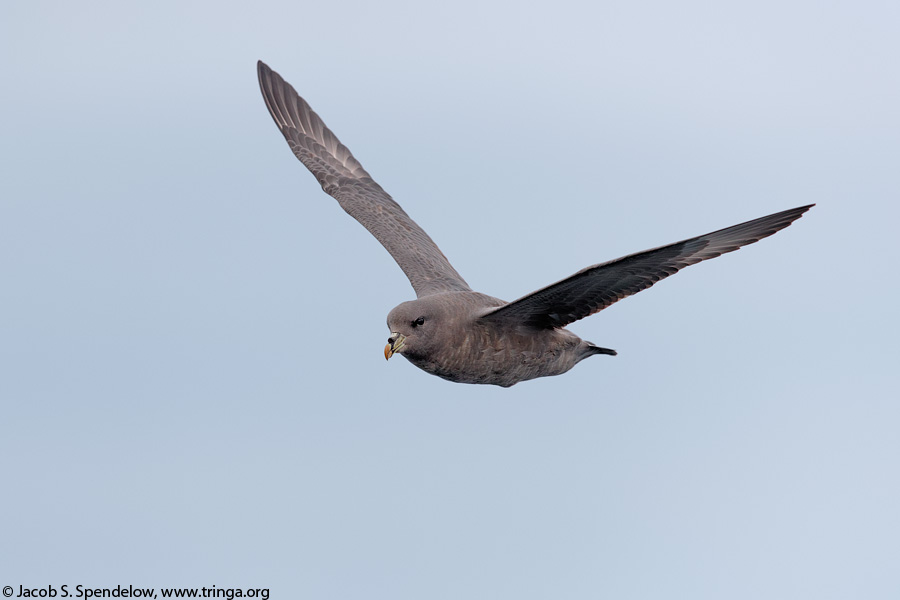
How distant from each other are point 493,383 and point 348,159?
573 cm

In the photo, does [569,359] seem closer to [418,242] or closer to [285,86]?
[418,242]

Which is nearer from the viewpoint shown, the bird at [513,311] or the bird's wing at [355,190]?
the bird at [513,311]

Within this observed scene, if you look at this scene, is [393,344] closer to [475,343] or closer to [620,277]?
[475,343]

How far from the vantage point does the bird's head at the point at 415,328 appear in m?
12.5

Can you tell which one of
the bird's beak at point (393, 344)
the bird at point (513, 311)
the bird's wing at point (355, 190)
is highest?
the bird's wing at point (355, 190)

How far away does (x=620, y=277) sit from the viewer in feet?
39.8

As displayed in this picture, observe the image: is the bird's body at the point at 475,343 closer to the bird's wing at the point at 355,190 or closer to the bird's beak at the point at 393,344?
the bird's beak at the point at 393,344

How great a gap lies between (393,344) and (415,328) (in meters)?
0.35

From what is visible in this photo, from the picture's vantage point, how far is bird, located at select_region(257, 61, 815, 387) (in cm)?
1166

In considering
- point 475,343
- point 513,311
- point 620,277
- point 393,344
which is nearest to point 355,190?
point 475,343

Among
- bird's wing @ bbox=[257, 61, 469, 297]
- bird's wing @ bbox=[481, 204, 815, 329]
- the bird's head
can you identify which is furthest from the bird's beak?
bird's wing @ bbox=[257, 61, 469, 297]

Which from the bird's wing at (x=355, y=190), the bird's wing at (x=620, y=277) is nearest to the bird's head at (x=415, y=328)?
the bird's wing at (x=620, y=277)

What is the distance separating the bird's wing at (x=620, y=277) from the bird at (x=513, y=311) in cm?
1

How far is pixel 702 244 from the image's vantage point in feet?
38.2
